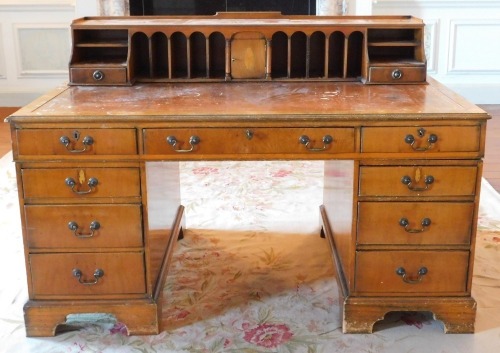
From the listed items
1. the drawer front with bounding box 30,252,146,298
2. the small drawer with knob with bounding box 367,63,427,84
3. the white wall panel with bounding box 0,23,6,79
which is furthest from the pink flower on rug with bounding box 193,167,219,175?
the white wall panel with bounding box 0,23,6,79

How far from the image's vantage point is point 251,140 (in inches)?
75.8

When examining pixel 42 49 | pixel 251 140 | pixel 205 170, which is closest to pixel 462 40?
pixel 205 170

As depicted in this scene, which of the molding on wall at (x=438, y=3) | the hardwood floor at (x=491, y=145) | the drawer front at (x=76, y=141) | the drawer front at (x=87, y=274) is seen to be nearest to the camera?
the drawer front at (x=76, y=141)

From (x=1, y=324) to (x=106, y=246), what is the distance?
502mm

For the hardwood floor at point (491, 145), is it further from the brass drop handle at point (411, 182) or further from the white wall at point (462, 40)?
the brass drop handle at point (411, 182)

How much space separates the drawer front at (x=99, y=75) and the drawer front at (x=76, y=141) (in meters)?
0.45

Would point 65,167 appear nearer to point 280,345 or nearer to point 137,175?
point 137,175

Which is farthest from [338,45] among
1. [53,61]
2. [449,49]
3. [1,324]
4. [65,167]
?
[53,61]

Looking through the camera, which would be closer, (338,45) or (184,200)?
(338,45)

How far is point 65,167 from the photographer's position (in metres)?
1.94

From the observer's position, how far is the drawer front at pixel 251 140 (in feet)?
6.29

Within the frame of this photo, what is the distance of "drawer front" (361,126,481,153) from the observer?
6.27 ft

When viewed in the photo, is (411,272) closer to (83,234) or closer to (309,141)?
(309,141)

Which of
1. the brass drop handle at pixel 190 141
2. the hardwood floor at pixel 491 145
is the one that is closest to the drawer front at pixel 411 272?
the brass drop handle at pixel 190 141
